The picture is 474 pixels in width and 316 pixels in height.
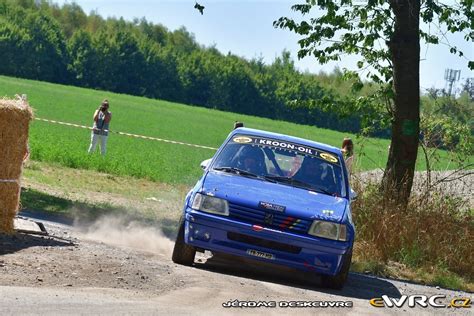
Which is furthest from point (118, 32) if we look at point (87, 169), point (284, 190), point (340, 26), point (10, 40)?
point (284, 190)

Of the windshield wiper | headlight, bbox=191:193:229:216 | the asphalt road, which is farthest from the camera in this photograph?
the windshield wiper

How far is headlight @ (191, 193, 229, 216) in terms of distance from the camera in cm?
1277

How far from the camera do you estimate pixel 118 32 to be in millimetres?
126125

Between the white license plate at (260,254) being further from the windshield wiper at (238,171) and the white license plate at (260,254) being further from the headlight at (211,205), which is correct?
the windshield wiper at (238,171)

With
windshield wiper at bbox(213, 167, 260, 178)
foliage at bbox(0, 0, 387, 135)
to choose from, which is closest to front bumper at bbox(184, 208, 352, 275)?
windshield wiper at bbox(213, 167, 260, 178)

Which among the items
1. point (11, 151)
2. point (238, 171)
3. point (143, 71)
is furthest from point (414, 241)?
point (143, 71)

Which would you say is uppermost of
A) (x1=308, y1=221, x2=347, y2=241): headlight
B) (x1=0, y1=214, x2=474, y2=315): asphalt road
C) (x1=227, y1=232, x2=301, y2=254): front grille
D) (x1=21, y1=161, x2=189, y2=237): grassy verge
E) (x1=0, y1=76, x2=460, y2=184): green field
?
(x1=308, y1=221, x2=347, y2=241): headlight

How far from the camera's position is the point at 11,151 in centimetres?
1400

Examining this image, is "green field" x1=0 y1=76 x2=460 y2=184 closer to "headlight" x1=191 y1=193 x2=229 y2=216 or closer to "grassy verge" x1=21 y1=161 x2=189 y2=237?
"grassy verge" x1=21 y1=161 x2=189 y2=237

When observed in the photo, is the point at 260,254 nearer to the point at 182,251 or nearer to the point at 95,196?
the point at 182,251

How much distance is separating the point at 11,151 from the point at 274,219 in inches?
138

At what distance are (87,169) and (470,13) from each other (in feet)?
37.8

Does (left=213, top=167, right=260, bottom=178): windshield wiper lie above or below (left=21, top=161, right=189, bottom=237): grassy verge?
above

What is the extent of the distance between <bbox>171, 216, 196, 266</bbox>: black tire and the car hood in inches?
21.6
